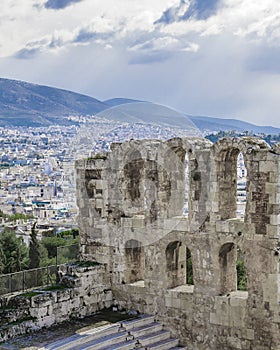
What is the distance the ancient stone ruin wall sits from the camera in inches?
661

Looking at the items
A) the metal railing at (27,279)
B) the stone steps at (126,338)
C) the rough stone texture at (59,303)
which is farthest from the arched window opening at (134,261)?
the metal railing at (27,279)

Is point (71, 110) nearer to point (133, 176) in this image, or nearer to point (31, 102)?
point (31, 102)

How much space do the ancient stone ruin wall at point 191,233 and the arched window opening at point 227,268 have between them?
0.10 ft

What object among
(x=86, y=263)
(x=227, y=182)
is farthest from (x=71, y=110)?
(x=227, y=182)

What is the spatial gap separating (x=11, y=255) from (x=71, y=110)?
194ft

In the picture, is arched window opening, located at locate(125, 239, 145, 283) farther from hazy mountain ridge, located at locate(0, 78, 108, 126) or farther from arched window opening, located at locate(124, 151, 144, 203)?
hazy mountain ridge, located at locate(0, 78, 108, 126)

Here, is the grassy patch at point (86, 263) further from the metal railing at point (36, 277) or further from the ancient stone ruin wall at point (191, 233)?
the metal railing at point (36, 277)

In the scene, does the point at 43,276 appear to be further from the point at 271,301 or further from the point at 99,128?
the point at 271,301

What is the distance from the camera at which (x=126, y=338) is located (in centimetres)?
1806

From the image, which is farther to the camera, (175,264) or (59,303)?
(175,264)

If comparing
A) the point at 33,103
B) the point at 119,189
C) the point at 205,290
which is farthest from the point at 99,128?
the point at 33,103

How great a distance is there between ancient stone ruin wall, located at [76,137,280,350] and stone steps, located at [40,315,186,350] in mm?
418

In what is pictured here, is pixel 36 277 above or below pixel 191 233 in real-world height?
below

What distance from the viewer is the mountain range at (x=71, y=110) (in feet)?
73.7
